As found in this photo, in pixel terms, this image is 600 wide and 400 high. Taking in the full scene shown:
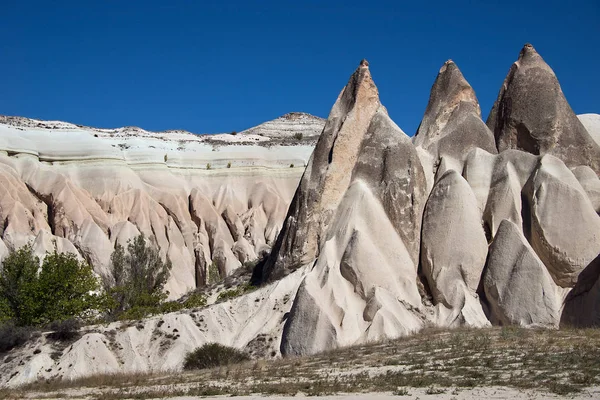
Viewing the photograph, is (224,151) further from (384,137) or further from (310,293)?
(310,293)

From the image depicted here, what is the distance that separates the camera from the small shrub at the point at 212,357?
21.4 meters

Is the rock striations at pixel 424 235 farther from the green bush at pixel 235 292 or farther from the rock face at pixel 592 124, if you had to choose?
the green bush at pixel 235 292

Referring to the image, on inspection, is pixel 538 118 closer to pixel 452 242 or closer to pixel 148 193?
pixel 452 242

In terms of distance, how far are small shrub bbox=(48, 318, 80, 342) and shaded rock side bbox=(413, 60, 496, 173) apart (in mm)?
12909

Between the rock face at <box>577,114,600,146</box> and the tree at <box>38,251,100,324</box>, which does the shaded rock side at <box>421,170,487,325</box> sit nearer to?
the rock face at <box>577,114,600,146</box>

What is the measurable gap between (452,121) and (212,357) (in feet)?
42.5

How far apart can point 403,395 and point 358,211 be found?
13.0m

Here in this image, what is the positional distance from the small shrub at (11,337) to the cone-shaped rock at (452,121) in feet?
46.9

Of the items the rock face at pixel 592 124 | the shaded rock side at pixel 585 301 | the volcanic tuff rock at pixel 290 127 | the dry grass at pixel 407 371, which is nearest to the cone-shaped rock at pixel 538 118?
the rock face at pixel 592 124

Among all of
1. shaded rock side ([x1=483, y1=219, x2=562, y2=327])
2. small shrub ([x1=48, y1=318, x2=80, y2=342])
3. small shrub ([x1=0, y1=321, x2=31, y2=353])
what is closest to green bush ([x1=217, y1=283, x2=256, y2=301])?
small shrub ([x1=48, y1=318, x2=80, y2=342])

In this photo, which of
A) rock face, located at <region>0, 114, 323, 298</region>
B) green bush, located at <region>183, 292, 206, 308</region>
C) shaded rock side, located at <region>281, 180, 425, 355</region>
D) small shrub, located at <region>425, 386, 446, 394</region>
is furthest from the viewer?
rock face, located at <region>0, 114, 323, 298</region>

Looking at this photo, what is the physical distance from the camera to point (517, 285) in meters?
22.9

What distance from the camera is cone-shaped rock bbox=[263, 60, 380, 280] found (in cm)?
2566

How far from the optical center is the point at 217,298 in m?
28.1
